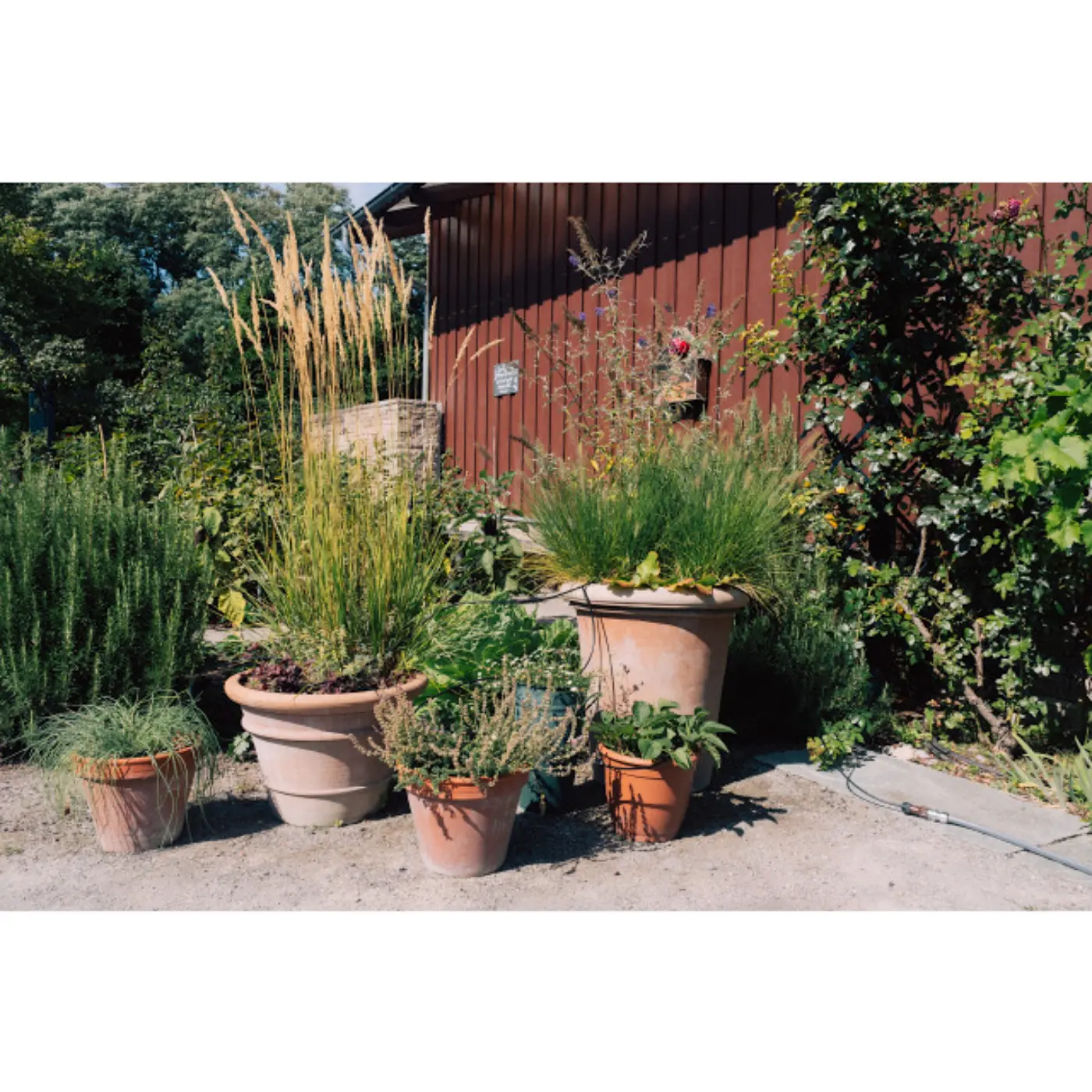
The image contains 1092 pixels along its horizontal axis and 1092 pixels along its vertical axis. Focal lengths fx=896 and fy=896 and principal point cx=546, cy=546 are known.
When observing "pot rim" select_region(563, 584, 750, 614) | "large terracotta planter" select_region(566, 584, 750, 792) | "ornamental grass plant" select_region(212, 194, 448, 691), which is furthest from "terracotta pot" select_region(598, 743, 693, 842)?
"ornamental grass plant" select_region(212, 194, 448, 691)

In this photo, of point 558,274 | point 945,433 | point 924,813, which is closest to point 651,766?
point 924,813

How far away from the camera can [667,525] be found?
300 centimetres

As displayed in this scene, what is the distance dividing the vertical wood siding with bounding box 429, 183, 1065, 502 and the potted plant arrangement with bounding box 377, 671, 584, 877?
7.25 feet

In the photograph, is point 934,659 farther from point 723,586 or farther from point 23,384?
point 23,384

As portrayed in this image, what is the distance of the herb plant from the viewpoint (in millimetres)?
2598

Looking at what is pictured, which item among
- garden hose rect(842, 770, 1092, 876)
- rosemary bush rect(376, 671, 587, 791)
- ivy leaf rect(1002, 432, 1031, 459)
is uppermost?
ivy leaf rect(1002, 432, 1031, 459)

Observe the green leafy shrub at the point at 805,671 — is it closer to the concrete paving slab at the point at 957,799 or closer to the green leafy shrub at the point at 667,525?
the concrete paving slab at the point at 957,799

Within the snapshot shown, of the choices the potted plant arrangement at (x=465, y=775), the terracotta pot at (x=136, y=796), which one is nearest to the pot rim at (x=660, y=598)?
the potted plant arrangement at (x=465, y=775)

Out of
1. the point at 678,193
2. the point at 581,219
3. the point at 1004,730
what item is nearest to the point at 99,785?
the point at 1004,730

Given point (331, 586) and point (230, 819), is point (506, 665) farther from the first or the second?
point (230, 819)

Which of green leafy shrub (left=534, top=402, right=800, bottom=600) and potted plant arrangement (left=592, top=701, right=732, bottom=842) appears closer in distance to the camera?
potted plant arrangement (left=592, top=701, right=732, bottom=842)

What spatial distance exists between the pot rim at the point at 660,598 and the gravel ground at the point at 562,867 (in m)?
0.67

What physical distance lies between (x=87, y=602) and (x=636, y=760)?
209 cm

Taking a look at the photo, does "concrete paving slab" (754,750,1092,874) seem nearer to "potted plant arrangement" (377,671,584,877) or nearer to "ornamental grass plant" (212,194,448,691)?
"potted plant arrangement" (377,671,584,877)
